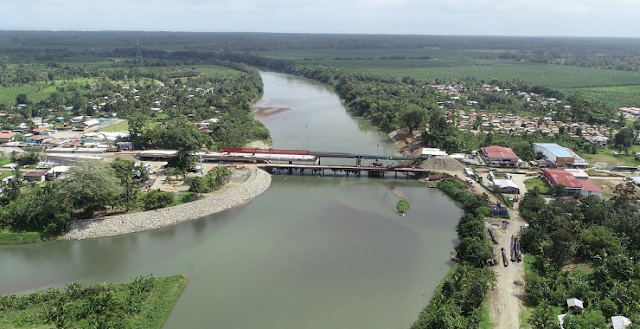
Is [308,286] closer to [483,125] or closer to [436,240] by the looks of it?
[436,240]

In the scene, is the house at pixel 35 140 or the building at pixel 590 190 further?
the house at pixel 35 140

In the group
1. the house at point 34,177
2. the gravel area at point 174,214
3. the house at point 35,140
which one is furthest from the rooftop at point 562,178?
the house at point 35,140

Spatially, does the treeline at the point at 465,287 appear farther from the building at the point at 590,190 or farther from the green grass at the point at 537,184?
the building at the point at 590,190

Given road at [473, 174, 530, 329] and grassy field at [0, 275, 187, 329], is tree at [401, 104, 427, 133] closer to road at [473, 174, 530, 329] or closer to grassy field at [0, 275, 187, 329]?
road at [473, 174, 530, 329]

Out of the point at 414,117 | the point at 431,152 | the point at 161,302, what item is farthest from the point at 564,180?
the point at 161,302

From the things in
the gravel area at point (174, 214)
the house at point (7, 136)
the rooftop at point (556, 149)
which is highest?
the rooftop at point (556, 149)

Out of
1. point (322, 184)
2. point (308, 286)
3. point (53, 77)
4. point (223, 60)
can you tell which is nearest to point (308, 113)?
→ point (322, 184)

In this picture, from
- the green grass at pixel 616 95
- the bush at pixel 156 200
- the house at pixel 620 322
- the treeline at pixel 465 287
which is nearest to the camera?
the house at pixel 620 322
